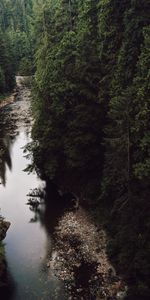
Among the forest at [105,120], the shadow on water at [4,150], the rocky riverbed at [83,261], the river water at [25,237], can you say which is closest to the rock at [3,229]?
the river water at [25,237]

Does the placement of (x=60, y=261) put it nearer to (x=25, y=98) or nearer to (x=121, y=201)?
(x=121, y=201)

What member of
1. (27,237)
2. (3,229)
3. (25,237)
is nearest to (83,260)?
(27,237)

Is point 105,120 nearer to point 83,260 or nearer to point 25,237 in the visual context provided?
point 83,260

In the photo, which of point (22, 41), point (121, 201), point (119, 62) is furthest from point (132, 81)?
point (22, 41)

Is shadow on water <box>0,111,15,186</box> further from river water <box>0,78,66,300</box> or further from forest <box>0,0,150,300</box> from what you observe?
forest <box>0,0,150,300</box>

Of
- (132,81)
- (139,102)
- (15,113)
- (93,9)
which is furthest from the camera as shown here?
(15,113)

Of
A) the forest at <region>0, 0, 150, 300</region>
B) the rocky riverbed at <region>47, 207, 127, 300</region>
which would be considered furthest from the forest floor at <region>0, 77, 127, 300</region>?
the forest at <region>0, 0, 150, 300</region>

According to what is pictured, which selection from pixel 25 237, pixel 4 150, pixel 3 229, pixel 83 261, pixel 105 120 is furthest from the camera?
pixel 4 150

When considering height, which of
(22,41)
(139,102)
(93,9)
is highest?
(93,9)
